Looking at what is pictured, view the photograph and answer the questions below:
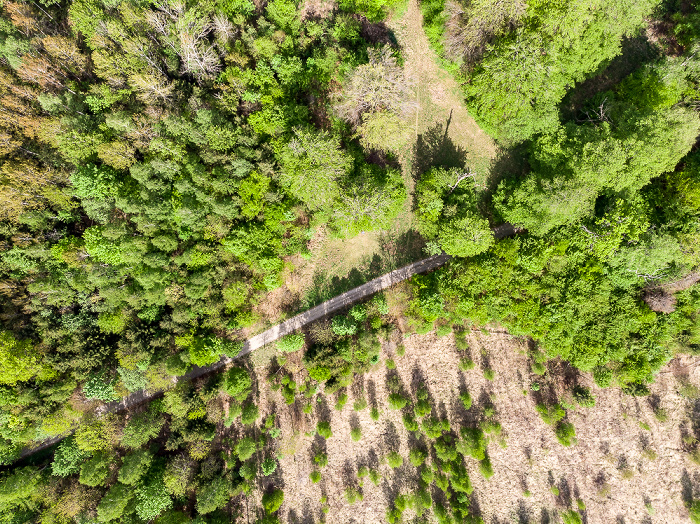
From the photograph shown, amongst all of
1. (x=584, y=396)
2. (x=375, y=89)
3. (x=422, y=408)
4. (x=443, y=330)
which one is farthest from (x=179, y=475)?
(x=375, y=89)

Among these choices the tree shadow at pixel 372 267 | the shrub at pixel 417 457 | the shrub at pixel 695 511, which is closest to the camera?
the shrub at pixel 695 511

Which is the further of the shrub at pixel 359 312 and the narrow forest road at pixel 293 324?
the narrow forest road at pixel 293 324

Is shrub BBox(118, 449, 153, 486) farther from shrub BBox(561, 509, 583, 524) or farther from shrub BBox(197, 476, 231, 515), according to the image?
shrub BBox(561, 509, 583, 524)

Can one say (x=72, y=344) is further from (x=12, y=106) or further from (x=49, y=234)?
(x=12, y=106)

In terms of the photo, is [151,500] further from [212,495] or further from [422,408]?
[422,408]

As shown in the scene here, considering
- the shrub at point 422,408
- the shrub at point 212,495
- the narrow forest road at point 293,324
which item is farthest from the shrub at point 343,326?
the shrub at point 212,495

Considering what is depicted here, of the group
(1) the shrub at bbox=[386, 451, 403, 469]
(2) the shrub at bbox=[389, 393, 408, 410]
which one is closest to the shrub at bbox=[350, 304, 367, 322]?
(2) the shrub at bbox=[389, 393, 408, 410]

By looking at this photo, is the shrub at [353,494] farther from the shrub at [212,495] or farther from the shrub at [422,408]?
the shrub at [212,495]
